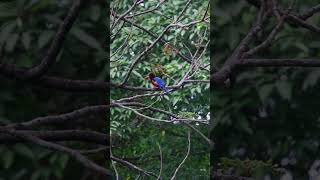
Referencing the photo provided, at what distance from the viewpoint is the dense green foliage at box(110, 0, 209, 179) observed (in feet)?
10.5

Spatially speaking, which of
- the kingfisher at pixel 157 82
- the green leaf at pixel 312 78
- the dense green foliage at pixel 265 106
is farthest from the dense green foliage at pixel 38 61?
the green leaf at pixel 312 78

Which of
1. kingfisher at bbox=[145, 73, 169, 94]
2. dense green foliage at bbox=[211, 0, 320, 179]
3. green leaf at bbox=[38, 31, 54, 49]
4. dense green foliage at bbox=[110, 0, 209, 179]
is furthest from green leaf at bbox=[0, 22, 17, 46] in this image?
dense green foliage at bbox=[211, 0, 320, 179]

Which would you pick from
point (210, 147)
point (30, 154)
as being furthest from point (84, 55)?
point (210, 147)

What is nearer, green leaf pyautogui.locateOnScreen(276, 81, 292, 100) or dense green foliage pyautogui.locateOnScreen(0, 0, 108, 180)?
dense green foliage pyautogui.locateOnScreen(0, 0, 108, 180)

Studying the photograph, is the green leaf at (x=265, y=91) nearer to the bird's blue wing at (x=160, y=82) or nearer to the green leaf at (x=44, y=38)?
the bird's blue wing at (x=160, y=82)

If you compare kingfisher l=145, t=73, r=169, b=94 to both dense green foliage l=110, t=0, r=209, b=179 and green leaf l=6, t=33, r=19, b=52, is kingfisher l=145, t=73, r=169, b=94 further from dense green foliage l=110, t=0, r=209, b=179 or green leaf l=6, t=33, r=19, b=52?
green leaf l=6, t=33, r=19, b=52

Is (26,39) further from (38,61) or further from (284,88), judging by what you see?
(284,88)

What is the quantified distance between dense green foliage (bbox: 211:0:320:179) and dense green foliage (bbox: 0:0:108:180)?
0.62 meters

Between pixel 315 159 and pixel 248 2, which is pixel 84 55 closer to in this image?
pixel 248 2

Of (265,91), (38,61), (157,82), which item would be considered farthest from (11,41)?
(265,91)

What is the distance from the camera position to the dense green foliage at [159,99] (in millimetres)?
3191

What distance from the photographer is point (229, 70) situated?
316 cm

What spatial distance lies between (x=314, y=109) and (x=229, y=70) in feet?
1.59

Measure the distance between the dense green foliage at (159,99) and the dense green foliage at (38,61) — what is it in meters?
0.12
